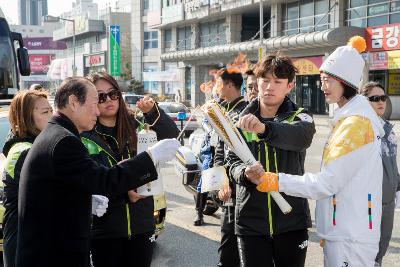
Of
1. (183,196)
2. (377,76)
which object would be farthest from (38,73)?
(183,196)

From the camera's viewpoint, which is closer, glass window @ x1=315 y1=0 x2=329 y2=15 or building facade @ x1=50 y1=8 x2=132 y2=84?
glass window @ x1=315 y1=0 x2=329 y2=15

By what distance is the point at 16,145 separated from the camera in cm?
346

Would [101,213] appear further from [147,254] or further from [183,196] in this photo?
[183,196]

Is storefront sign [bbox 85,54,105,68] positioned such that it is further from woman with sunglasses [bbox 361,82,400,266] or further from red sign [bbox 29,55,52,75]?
woman with sunglasses [bbox 361,82,400,266]

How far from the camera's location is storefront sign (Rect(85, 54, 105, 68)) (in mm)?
62453

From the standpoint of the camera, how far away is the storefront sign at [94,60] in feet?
205

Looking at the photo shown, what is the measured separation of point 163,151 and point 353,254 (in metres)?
1.21

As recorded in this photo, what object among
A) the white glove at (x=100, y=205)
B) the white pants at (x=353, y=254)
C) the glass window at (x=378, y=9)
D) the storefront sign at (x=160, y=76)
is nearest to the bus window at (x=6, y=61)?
the white glove at (x=100, y=205)

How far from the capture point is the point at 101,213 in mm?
3107

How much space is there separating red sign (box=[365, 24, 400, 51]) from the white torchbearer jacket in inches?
920

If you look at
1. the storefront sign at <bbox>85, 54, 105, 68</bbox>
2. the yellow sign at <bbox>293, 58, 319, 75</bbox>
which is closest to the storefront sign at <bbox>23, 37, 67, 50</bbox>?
the storefront sign at <bbox>85, 54, 105, 68</bbox>

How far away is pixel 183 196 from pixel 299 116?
565 cm

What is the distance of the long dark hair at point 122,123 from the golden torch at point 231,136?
0.66 metres

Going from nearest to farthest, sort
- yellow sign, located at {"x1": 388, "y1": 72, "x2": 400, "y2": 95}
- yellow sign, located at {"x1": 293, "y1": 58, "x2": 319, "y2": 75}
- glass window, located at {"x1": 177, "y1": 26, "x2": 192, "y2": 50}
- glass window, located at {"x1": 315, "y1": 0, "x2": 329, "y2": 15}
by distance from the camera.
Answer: yellow sign, located at {"x1": 388, "y1": 72, "x2": 400, "y2": 95} → glass window, located at {"x1": 315, "y1": 0, "x2": 329, "y2": 15} → yellow sign, located at {"x1": 293, "y1": 58, "x2": 319, "y2": 75} → glass window, located at {"x1": 177, "y1": 26, "x2": 192, "y2": 50}
